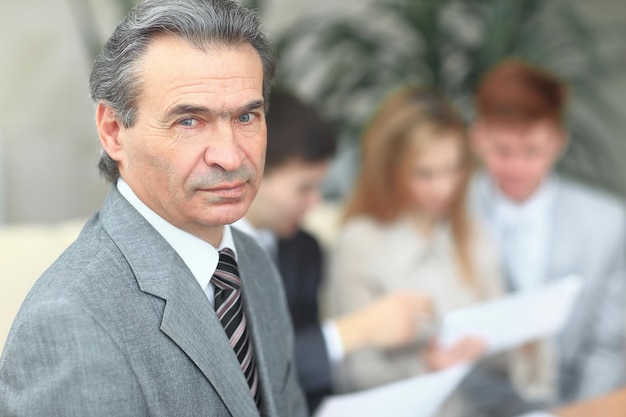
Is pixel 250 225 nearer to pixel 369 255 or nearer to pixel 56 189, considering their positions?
pixel 369 255

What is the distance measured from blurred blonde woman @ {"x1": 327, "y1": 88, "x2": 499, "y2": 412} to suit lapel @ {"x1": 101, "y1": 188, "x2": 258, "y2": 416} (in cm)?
90

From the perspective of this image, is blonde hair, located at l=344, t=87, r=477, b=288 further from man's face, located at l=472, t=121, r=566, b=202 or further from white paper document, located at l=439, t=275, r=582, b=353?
white paper document, located at l=439, t=275, r=582, b=353

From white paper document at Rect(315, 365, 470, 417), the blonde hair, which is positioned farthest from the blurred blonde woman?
white paper document at Rect(315, 365, 470, 417)

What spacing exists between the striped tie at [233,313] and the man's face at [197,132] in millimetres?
102

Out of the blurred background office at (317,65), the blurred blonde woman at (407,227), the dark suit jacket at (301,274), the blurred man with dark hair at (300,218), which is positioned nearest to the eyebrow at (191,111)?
the blurred man with dark hair at (300,218)

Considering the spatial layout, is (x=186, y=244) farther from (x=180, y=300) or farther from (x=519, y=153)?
(x=519, y=153)

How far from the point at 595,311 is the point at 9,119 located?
177cm

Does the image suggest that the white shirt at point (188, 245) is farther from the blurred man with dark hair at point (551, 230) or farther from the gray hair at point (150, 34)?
the blurred man with dark hair at point (551, 230)

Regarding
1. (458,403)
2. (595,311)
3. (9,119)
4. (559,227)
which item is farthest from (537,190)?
(9,119)

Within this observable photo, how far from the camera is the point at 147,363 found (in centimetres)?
62

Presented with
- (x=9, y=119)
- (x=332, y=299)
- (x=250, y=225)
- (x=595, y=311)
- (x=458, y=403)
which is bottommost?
(x=458, y=403)

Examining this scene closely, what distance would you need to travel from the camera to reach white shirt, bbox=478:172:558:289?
6.14 feet

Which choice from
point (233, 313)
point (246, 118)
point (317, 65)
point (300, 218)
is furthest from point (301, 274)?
point (317, 65)

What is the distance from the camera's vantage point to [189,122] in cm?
60
